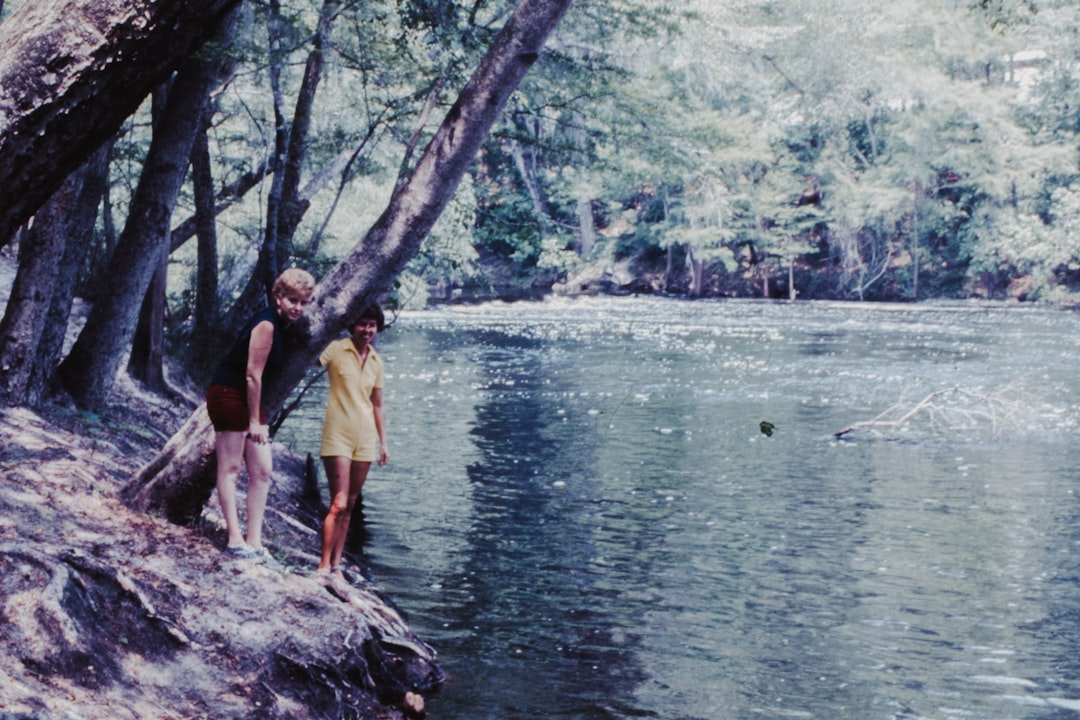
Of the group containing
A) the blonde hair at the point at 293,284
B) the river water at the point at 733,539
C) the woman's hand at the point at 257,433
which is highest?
the blonde hair at the point at 293,284

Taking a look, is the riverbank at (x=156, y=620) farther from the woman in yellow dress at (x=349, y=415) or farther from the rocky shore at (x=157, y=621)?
the woman in yellow dress at (x=349, y=415)

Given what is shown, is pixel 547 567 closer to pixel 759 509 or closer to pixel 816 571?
pixel 816 571

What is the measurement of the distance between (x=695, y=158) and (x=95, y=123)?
19295mm

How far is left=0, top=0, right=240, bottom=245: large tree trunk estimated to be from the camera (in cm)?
232

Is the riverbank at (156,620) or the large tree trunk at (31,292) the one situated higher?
the large tree trunk at (31,292)

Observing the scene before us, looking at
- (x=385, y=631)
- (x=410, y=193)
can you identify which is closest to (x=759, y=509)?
(x=385, y=631)

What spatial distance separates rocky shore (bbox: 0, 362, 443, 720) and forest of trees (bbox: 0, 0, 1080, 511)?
3.85ft

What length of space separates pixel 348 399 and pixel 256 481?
27.7 inches

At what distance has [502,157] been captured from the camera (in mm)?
18359

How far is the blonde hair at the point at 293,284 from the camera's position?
5.81 m

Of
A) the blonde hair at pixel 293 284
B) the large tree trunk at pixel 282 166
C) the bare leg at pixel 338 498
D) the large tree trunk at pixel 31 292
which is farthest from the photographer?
the large tree trunk at pixel 282 166

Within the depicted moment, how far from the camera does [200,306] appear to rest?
48.9 feet

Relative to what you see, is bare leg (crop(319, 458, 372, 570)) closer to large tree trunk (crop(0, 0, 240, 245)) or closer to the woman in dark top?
the woman in dark top

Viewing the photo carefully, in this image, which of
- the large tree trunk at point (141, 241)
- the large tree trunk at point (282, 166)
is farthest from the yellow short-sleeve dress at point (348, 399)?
the large tree trunk at point (282, 166)
